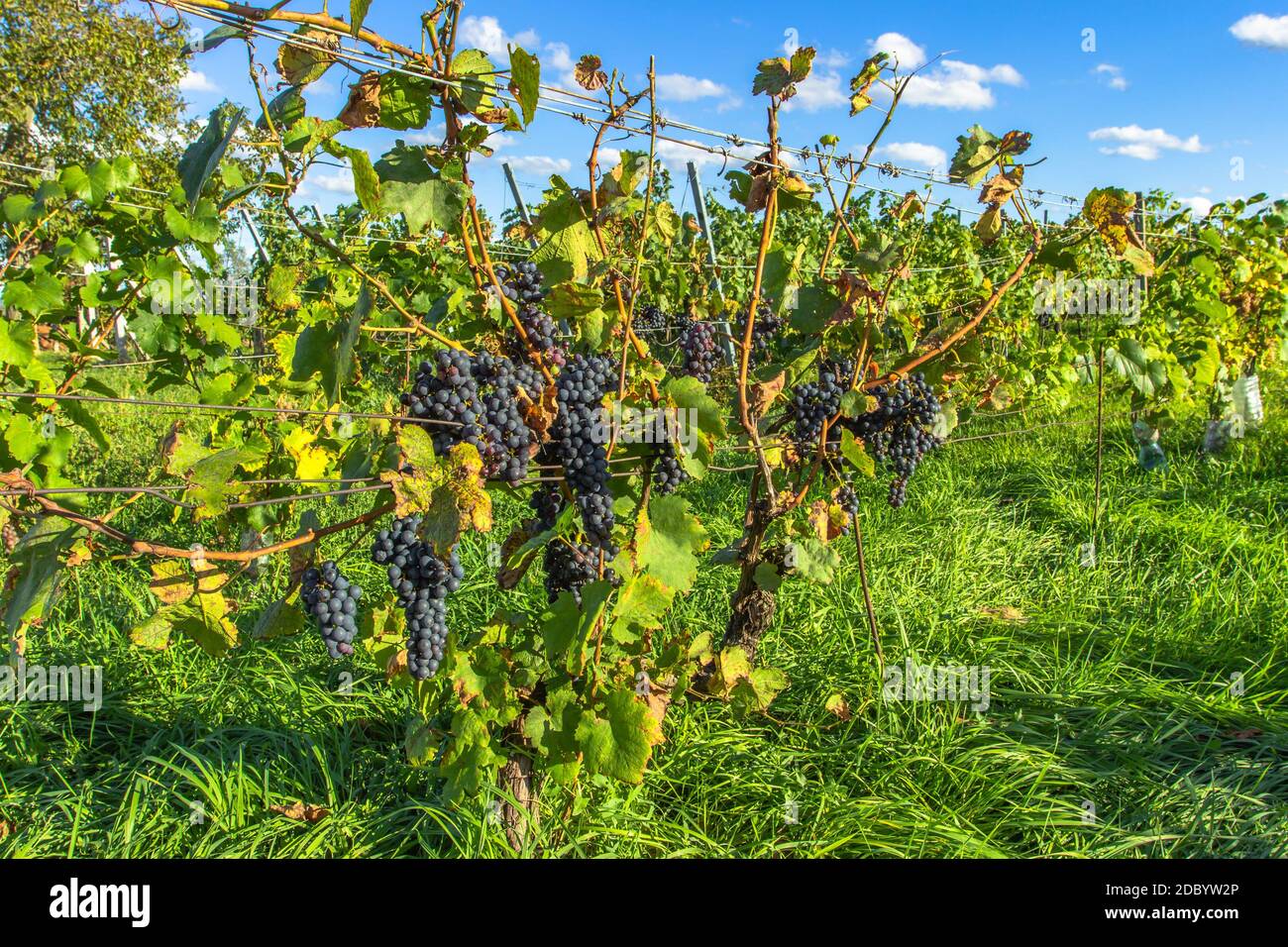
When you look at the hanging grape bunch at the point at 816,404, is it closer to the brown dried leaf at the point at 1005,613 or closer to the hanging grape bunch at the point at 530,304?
the hanging grape bunch at the point at 530,304

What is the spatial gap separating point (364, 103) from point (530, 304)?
549 mm

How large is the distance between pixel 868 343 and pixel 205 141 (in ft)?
5.39

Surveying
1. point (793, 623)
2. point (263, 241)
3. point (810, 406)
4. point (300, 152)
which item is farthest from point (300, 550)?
point (263, 241)

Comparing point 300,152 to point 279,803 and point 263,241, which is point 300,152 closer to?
point 279,803

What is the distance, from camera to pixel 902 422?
256cm

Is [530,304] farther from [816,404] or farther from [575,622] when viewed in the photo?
[816,404]

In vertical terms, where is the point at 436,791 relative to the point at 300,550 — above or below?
below

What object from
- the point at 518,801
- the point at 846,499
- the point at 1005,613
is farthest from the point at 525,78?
the point at 1005,613

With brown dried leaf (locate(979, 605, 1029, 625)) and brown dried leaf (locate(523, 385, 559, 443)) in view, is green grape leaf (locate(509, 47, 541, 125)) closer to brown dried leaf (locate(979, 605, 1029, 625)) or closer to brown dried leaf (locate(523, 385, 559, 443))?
brown dried leaf (locate(523, 385, 559, 443))

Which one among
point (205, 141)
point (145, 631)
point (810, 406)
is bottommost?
point (145, 631)

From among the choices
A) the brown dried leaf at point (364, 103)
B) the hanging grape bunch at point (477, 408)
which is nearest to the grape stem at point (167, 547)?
the hanging grape bunch at point (477, 408)

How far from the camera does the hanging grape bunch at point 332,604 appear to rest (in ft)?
5.64

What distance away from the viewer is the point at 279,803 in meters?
2.27

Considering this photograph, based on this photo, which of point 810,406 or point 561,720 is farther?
point 810,406
